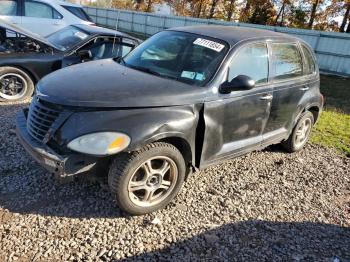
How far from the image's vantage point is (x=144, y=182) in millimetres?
3670

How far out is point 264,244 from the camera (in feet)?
11.9

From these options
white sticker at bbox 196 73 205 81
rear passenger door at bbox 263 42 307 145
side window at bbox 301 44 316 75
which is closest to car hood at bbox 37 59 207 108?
white sticker at bbox 196 73 205 81

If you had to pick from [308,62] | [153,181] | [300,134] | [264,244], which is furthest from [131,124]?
[300,134]

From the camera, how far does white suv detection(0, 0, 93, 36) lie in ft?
34.2

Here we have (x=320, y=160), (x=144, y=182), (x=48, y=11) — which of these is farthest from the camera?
(x=48, y=11)

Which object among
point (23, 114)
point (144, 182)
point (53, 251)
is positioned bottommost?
point (53, 251)

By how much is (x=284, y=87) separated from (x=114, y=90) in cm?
239

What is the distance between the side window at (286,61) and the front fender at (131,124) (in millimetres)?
1842

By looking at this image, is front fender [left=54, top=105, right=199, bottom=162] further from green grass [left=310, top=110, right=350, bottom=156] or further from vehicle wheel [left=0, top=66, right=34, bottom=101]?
green grass [left=310, top=110, right=350, bottom=156]

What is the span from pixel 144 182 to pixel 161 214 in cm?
43

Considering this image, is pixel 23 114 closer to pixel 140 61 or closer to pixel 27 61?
pixel 140 61

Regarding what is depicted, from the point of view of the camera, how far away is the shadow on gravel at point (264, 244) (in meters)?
3.36

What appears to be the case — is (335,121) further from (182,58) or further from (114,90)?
(114,90)

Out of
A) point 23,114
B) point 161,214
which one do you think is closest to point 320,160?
point 161,214
